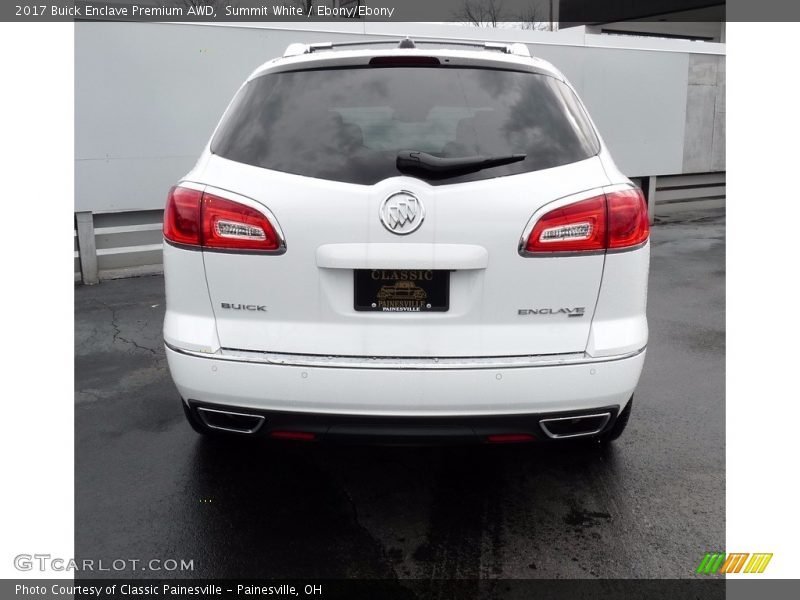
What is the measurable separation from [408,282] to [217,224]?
72 cm

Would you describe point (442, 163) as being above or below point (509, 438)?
above

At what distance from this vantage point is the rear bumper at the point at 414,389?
236 centimetres

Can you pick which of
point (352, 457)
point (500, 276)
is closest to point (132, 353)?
point (352, 457)

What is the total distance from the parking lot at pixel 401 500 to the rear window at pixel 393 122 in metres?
1.32

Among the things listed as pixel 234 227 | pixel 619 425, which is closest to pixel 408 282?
pixel 234 227

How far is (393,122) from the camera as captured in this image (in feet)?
8.52

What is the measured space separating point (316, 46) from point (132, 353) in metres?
2.98

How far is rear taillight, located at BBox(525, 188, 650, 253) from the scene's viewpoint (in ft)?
7.80

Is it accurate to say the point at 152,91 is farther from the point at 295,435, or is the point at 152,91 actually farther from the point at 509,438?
the point at 509,438

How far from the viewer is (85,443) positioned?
3607mm

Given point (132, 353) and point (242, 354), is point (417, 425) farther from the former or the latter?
point (132, 353)

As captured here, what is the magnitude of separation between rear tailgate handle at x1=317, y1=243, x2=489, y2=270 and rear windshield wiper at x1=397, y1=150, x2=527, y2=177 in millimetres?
269
